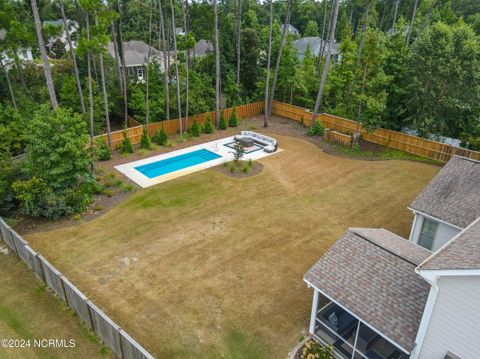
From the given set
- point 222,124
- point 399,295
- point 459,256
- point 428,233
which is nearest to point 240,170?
point 222,124

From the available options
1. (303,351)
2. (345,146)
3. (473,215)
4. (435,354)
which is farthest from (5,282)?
(345,146)

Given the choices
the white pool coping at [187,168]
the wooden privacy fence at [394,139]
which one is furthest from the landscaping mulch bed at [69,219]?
the wooden privacy fence at [394,139]

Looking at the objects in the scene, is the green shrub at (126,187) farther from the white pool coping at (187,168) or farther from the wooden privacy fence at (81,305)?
the wooden privacy fence at (81,305)

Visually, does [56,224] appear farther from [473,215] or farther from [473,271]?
[473,215]

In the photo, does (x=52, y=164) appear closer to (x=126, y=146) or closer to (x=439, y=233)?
(x=126, y=146)

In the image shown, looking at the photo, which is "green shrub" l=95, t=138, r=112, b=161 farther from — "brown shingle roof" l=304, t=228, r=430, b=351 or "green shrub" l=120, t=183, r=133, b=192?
"brown shingle roof" l=304, t=228, r=430, b=351

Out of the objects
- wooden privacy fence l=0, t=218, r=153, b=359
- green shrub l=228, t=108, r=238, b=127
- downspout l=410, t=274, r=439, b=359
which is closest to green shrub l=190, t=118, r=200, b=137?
green shrub l=228, t=108, r=238, b=127
